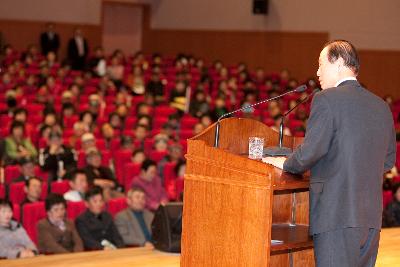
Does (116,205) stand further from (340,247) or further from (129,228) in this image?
(340,247)

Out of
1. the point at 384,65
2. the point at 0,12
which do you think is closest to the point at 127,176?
the point at 384,65

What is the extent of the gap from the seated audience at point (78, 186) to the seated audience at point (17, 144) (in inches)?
38.7

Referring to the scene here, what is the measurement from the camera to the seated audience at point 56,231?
4.13 metres

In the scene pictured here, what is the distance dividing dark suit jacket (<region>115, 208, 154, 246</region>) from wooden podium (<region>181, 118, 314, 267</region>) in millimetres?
2184

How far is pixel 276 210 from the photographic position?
256 cm

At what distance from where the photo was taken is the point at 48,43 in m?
11.2

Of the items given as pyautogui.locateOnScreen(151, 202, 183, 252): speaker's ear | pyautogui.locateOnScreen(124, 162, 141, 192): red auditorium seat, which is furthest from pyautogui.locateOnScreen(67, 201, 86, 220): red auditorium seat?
pyautogui.locateOnScreen(124, 162, 141, 192): red auditorium seat

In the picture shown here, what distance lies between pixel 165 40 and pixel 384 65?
3811 millimetres

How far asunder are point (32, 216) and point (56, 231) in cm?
16

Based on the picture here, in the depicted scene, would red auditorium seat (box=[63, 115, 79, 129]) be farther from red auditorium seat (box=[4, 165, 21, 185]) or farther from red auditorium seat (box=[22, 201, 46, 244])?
red auditorium seat (box=[22, 201, 46, 244])

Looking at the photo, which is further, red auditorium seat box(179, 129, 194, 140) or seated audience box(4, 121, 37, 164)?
red auditorium seat box(179, 129, 194, 140)

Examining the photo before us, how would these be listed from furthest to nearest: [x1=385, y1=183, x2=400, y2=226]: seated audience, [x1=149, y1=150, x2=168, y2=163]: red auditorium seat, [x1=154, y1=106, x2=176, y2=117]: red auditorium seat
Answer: [x1=154, y1=106, x2=176, y2=117]: red auditorium seat
[x1=149, y1=150, x2=168, y2=163]: red auditorium seat
[x1=385, y1=183, x2=400, y2=226]: seated audience

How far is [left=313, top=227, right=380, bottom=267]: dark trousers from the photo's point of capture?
2.11 m

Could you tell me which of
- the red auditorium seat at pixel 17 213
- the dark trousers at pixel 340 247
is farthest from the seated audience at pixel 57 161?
the dark trousers at pixel 340 247
